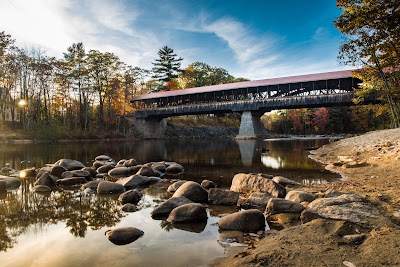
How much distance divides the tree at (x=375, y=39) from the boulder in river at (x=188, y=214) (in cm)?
1415

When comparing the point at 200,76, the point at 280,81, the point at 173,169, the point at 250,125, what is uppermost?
the point at 200,76

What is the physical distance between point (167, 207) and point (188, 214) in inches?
26.5

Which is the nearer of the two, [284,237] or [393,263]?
[393,263]

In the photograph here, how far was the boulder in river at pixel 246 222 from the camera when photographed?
4332mm

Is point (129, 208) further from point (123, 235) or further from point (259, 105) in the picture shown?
point (259, 105)

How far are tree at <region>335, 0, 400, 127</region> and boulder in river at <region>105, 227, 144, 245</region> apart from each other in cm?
1529

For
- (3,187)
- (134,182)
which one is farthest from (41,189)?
(134,182)

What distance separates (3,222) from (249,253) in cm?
457

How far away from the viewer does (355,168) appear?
30.7 ft

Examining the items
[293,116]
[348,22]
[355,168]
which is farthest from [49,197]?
[293,116]

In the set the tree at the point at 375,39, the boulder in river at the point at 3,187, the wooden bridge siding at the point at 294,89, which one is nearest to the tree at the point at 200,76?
the wooden bridge siding at the point at 294,89

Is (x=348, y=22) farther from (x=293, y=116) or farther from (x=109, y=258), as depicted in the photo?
(x=293, y=116)

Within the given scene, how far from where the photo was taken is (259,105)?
115 ft

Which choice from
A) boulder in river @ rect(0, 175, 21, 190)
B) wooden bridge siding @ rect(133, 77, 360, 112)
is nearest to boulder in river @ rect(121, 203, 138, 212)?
boulder in river @ rect(0, 175, 21, 190)
